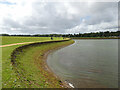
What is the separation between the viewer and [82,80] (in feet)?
30.6

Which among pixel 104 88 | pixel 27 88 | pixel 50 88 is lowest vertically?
pixel 104 88

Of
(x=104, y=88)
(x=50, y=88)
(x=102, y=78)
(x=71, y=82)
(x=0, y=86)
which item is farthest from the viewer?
(x=102, y=78)

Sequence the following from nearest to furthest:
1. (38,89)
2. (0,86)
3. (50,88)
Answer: (0,86), (38,89), (50,88)

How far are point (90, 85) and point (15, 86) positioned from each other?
7287 millimetres

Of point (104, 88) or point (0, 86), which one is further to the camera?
point (104, 88)

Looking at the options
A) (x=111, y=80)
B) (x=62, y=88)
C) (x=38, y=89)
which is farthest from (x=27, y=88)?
(x=111, y=80)

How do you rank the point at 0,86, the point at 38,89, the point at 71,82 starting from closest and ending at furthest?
the point at 0,86
the point at 38,89
the point at 71,82

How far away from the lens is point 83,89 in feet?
25.3

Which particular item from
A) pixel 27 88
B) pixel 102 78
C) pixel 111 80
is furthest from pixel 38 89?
pixel 111 80

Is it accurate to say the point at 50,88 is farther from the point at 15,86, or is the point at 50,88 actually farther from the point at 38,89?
the point at 15,86

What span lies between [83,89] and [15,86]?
6.23m

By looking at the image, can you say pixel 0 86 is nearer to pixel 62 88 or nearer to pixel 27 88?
pixel 27 88

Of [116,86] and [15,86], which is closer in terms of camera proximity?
[15,86]

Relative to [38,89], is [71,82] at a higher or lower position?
lower
